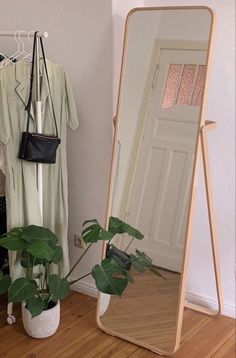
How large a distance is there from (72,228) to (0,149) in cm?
77

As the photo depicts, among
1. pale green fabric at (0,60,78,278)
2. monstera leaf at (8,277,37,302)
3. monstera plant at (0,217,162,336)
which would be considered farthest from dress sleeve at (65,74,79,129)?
monstera leaf at (8,277,37,302)

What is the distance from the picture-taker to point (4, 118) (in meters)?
2.35

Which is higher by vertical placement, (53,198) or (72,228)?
(53,198)

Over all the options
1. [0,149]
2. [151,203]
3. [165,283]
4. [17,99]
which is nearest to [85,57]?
[17,99]

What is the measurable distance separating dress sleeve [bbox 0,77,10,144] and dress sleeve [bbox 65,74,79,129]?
1.19ft

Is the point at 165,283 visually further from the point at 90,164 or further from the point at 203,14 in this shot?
the point at 203,14

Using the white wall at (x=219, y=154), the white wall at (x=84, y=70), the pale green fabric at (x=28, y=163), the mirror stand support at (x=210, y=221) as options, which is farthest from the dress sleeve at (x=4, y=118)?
the mirror stand support at (x=210, y=221)

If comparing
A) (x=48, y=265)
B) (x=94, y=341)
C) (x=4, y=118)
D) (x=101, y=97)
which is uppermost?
(x=101, y=97)

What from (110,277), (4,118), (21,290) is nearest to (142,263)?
(110,277)

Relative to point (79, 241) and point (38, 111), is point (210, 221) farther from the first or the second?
point (38, 111)

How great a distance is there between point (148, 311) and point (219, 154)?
0.96 metres

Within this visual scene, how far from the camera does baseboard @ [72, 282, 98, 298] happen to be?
291 centimetres

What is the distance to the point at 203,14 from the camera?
2.13 m

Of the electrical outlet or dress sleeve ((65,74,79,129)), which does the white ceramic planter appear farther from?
dress sleeve ((65,74,79,129))
